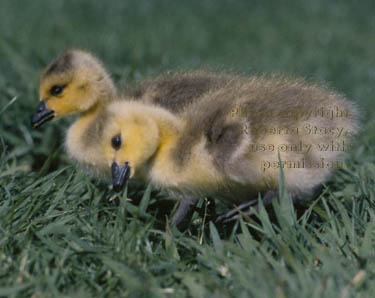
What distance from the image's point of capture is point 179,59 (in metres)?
4.21

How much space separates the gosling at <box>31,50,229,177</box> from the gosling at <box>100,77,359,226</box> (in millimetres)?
152

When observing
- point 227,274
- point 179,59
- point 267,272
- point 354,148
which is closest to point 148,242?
point 227,274

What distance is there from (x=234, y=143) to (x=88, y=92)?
77 centimetres

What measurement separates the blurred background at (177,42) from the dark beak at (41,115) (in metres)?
0.18

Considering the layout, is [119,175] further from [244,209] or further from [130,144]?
[244,209]

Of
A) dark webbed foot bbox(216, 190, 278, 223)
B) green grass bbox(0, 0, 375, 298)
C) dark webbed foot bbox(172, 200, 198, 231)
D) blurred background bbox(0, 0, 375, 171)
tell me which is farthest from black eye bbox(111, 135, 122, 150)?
blurred background bbox(0, 0, 375, 171)

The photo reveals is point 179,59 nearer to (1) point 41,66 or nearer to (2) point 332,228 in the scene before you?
(1) point 41,66

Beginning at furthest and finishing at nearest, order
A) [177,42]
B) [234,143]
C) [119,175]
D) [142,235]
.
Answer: [177,42] < [119,175] < [234,143] < [142,235]

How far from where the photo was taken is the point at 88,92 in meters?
2.47

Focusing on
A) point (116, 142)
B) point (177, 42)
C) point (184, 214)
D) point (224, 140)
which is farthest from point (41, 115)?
point (177, 42)

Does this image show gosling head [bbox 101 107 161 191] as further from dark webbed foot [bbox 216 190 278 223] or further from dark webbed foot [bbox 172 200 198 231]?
dark webbed foot [bbox 216 190 278 223]

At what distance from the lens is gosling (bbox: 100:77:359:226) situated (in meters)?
1.97

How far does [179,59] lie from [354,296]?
2916 mm

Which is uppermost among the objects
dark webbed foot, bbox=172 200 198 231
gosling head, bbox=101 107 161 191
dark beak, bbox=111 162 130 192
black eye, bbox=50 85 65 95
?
black eye, bbox=50 85 65 95
